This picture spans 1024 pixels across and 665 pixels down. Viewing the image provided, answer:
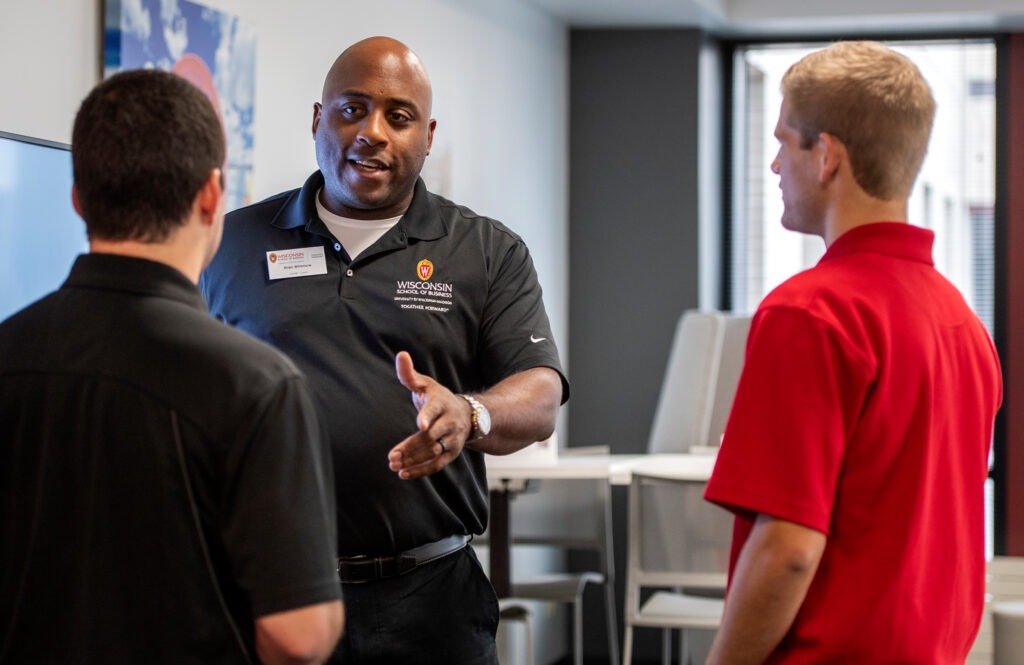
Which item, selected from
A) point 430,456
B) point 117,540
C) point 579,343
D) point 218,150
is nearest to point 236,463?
point 117,540

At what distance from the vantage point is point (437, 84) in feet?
15.5

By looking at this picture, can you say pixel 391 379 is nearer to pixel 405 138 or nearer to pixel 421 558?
pixel 421 558

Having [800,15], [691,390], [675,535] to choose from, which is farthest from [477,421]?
[800,15]

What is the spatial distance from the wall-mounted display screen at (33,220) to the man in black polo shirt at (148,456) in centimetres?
123

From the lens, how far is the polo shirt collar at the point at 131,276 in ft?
4.09

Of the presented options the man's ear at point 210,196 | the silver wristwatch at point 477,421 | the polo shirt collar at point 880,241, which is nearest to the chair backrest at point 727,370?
the silver wristwatch at point 477,421

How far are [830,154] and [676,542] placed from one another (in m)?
2.87

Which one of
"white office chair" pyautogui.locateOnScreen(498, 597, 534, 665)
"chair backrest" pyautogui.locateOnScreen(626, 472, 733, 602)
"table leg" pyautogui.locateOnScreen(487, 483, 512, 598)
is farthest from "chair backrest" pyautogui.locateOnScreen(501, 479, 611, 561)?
"white office chair" pyautogui.locateOnScreen(498, 597, 534, 665)

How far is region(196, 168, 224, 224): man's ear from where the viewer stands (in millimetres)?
1280

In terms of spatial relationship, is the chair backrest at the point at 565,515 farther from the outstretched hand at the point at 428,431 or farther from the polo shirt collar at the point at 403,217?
the outstretched hand at the point at 428,431

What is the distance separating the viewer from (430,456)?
5.79 feet

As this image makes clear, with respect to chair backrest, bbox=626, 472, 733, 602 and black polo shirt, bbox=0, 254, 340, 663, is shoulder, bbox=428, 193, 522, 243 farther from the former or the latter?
chair backrest, bbox=626, 472, 733, 602

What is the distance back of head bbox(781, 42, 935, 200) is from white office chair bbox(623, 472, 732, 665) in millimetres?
2715

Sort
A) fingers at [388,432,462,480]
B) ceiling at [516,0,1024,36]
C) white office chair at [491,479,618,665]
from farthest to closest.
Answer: ceiling at [516,0,1024,36], white office chair at [491,479,618,665], fingers at [388,432,462,480]
